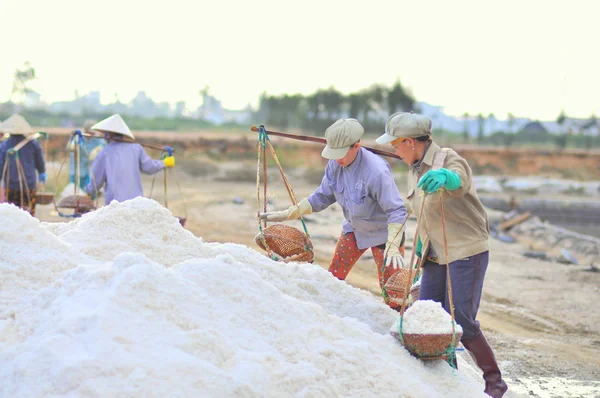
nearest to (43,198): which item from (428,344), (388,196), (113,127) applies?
(113,127)

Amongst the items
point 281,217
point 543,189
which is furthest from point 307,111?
point 281,217

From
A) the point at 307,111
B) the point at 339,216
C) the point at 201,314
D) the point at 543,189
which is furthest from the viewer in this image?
the point at 307,111

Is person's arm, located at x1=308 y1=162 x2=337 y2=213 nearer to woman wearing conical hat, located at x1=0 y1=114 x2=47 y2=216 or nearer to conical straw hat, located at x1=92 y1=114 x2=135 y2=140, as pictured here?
conical straw hat, located at x1=92 y1=114 x2=135 y2=140

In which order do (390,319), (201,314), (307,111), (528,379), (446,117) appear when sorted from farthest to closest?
(446,117), (307,111), (528,379), (390,319), (201,314)

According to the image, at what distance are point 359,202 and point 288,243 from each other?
59cm

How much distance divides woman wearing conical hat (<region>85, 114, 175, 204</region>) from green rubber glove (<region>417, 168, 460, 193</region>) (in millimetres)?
3968

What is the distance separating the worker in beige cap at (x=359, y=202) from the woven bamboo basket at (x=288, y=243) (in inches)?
5.0

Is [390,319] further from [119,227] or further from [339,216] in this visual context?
[339,216]

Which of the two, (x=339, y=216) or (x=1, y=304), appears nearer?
(x=1, y=304)

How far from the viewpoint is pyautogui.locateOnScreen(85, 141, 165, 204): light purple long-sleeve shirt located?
678 centimetres

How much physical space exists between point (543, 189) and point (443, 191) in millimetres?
23295

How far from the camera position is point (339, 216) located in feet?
46.4

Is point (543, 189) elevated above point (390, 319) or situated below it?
below

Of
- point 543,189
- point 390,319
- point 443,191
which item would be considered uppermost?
point 443,191
